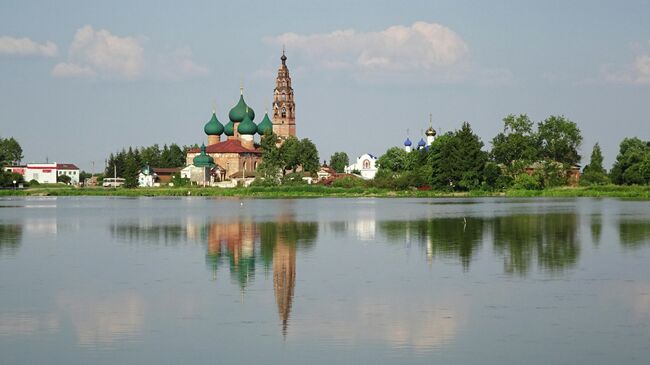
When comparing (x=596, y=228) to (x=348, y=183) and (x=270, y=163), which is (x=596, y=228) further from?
(x=270, y=163)

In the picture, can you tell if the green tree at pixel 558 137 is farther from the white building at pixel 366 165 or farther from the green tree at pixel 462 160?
the white building at pixel 366 165

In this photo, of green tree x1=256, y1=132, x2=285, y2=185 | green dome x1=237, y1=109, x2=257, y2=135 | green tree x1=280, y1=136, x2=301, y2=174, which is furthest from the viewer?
green dome x1=237, y1=109, x2=257, y2=135

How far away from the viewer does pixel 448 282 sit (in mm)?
18672

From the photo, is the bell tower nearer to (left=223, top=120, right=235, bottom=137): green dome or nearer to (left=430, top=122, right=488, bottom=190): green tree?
(left=223, top=120, right=235, bottom=137): green dome

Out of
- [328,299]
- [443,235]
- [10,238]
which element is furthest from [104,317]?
[443,235]

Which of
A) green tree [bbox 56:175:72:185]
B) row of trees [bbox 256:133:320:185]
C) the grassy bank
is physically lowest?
the grassy bank

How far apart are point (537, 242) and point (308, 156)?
70.2 metres

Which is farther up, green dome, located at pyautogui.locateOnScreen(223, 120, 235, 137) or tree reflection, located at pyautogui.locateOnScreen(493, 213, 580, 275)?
green dome, located at pyautogui.locateOnScreen(223, 120, 235, 137)

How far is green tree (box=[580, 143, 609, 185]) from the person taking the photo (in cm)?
8882

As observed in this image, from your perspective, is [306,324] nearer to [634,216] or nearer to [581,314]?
[581,314]

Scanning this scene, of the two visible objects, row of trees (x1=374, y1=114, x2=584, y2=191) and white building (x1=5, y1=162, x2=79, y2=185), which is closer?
row of trees (x1=374, y1=114, x2=584, y2=191)

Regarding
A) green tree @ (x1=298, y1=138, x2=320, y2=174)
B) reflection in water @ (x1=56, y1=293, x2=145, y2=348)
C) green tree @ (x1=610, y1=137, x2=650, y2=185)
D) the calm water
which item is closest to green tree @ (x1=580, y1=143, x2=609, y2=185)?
green tree @ (x1=610, y1=137, x2=650, y2=185)

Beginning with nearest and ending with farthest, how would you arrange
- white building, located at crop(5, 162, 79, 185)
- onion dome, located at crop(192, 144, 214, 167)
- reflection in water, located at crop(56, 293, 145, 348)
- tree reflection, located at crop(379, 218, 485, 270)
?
reflection in water, located at crop(56, 293, 145, 348), tree reflection, located at crop(379, 218, 485, 270), onion dome, located at crop(192, 144, 214, 167), white building, located at crop(5, 162, 79, 185)

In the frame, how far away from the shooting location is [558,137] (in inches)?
3383
